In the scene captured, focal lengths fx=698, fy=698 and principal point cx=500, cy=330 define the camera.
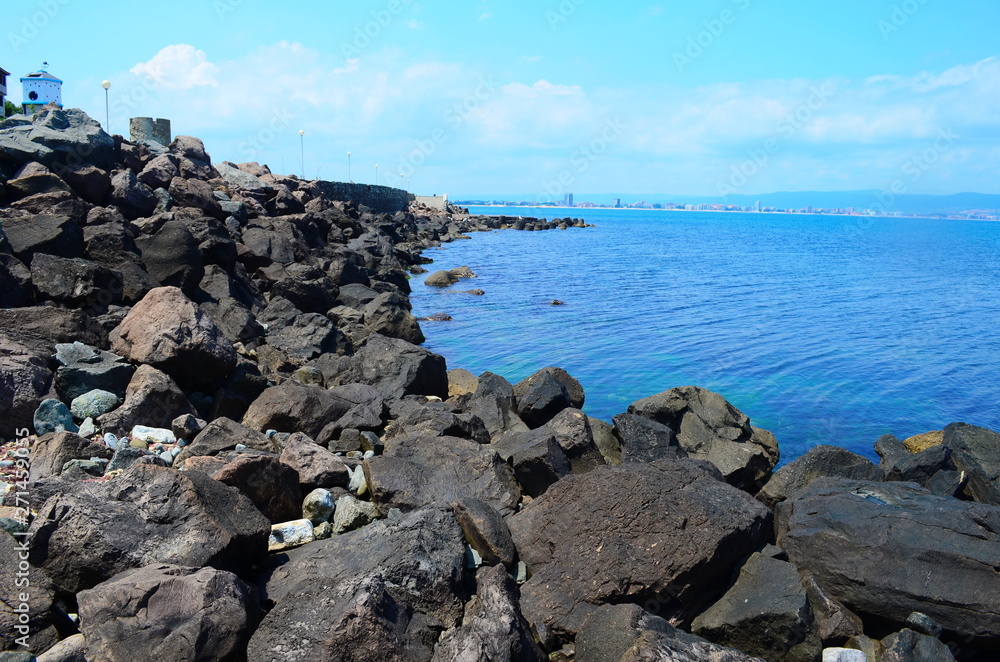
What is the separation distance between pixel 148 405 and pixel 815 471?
31.1 ft

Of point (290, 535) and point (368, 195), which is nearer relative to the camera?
point (290, 535)

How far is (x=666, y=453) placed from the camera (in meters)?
10.9

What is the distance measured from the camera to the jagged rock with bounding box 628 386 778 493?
11266 millimetres

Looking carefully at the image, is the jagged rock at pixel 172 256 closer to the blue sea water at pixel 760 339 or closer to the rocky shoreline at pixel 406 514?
the rocky shoreline at pixel 406 514

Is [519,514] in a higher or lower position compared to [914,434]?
higher

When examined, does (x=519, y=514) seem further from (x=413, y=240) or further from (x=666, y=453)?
(x=413, y=240)

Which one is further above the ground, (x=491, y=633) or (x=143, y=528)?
(x=143, y=528)

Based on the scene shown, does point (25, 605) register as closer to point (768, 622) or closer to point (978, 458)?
point (768, 622)

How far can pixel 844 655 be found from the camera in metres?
6.31

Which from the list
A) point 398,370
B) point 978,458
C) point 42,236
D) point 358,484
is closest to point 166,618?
point 358,484

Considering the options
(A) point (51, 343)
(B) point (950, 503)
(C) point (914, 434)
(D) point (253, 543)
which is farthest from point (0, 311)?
(C) point (914, 434)

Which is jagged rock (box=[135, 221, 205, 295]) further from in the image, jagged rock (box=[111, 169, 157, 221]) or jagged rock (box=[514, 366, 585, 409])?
jagged rock (box=[514, 366, 585, 409])

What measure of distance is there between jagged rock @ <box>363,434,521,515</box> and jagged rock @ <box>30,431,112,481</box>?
10.4 ft

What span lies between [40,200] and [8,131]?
4.55 metres
